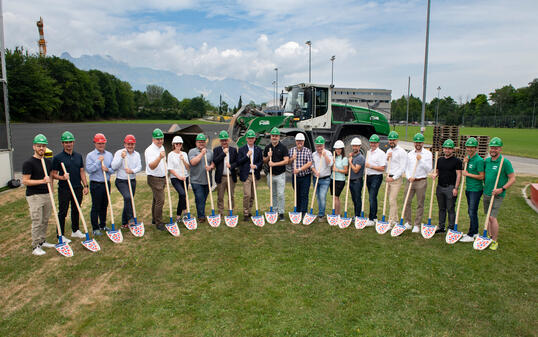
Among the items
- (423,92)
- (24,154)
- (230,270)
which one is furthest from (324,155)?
(24,154)

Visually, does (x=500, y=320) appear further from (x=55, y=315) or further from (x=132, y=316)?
(x=55, y=315)

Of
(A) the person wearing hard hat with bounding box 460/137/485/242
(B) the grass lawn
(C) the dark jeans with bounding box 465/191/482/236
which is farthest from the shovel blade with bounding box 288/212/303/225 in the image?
(C) the dark jeans with bounding box 465/191/482/236

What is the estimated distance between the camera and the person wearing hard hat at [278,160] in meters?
7.38

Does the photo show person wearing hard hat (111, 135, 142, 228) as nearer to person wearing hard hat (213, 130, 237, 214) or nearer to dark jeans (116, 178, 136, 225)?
dark jeans (116, 178, 136, 225)

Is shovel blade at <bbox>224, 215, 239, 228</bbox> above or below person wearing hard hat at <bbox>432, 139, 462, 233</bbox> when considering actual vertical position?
below

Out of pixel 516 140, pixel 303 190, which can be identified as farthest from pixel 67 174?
pixel 516 140

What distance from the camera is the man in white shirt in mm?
6638

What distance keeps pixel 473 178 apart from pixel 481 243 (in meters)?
1.19

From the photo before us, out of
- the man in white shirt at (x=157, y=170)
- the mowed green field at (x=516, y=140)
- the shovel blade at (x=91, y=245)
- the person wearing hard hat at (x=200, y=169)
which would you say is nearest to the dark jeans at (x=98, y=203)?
the shovel blade at (x=91, y=245)

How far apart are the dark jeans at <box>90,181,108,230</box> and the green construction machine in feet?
19.9

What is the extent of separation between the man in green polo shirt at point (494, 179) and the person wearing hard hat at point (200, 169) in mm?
5376

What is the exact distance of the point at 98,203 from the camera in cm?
667

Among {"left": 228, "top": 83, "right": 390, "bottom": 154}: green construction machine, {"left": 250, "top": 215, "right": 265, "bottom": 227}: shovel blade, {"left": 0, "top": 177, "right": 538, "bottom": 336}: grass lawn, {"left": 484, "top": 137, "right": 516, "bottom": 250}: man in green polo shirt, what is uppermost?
{"left": 228, "top": 83, "right": 390, "bottom": 154}: green construction machine

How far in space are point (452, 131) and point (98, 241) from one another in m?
17.3
